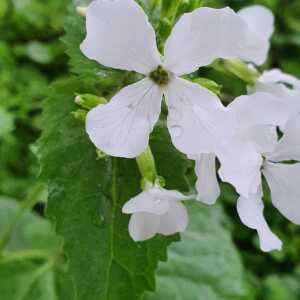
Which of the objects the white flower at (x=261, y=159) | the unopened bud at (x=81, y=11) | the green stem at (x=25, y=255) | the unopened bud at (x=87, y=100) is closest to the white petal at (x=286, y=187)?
the white flower at (x=261, y=159)

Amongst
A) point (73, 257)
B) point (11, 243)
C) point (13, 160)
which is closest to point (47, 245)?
point (11, 243)

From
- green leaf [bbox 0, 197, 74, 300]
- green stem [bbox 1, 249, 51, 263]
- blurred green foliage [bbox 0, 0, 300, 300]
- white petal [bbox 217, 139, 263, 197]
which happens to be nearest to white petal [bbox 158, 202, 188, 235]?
white petal [bbox 217, 139, 263, 197]

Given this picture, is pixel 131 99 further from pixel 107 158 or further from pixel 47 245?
pixel 47 245

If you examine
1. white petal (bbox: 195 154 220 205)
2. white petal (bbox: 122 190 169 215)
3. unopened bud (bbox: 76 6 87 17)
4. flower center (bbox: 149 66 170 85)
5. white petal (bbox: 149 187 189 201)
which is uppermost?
flower center (bbox: 149 66 170 85)

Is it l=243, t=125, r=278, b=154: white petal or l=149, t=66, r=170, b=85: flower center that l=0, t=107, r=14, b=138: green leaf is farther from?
l=243, t=125, r=278, b=154: white petal

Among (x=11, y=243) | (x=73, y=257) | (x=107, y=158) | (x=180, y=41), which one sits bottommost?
(x=11, y=243)

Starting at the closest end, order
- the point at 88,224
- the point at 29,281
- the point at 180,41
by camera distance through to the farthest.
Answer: the point at 180,41 < the point at 88,224 < the point at 29,281
